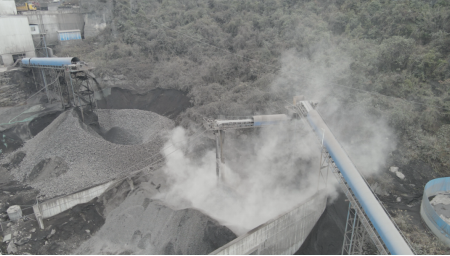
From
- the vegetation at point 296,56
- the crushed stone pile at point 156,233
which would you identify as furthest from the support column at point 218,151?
the vegetation at point 296,56

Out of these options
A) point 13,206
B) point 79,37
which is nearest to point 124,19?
point 79,37

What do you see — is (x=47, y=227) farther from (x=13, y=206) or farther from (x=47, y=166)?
(x=47, y=166)

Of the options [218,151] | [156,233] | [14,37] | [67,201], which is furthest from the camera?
[14,37]

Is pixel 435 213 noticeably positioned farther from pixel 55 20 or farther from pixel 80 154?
pixel 55 20

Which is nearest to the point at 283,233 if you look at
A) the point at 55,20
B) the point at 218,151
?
the point at 218,151

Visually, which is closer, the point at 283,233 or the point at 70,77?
the point at 283,233
